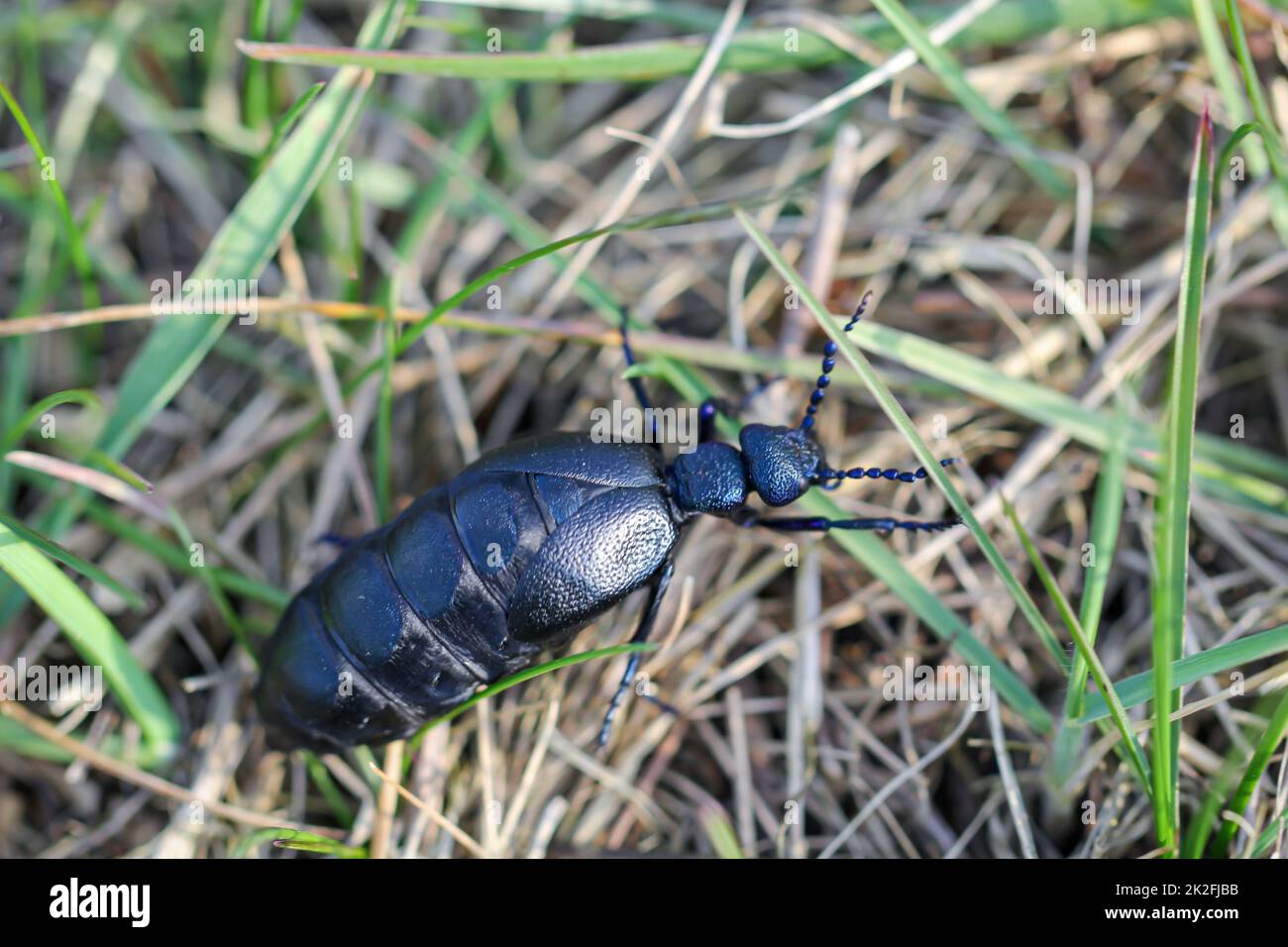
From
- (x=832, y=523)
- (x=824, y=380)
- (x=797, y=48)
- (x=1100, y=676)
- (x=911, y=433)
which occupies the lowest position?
(x=1100, y=676)

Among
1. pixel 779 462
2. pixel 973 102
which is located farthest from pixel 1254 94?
pixel 779 462

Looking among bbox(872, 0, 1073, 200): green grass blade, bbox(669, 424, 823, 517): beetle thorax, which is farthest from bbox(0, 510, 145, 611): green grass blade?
bbox(872, 0, 1073, 200): green grass blade

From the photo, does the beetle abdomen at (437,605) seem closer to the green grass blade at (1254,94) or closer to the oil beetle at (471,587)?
the oil beetle at (471,587)

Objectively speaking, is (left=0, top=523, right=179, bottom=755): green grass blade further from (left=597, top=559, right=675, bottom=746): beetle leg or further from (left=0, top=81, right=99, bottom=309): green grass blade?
(left=597, top=559, right=675, bottom=746): beetle leg

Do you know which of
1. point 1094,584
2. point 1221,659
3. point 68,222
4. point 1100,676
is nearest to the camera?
point 1100,676

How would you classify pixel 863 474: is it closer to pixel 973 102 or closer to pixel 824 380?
pixel 824 380
